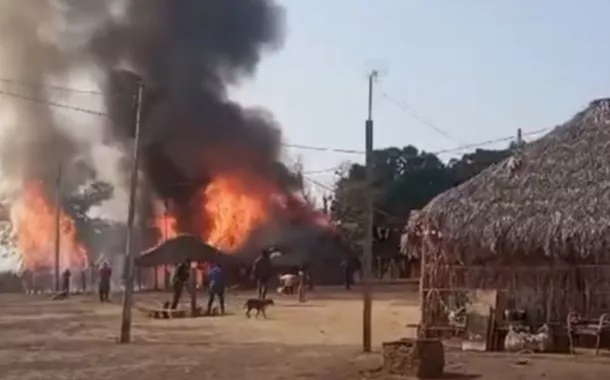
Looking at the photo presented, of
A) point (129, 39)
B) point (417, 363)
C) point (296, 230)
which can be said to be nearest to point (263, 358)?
point (417, 363)

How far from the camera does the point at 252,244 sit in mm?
62625

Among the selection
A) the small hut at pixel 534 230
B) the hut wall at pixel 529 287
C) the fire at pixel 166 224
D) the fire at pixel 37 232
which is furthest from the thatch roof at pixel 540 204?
the fire at pixel 37 232

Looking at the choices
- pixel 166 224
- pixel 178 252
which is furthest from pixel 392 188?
pixel 178 252

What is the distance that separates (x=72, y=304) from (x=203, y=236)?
17.2 metres

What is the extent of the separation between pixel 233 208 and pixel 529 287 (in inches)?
1563

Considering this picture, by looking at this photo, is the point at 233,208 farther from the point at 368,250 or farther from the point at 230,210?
the point at 368,250

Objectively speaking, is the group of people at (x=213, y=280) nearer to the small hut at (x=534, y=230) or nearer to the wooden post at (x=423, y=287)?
the wooden post at (x=423, y=287)

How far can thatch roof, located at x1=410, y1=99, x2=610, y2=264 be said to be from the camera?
1997 centimetres

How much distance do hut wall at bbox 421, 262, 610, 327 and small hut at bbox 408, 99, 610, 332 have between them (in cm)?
2

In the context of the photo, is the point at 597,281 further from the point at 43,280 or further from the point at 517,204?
the point at 43,280

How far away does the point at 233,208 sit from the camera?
6025 centimetres

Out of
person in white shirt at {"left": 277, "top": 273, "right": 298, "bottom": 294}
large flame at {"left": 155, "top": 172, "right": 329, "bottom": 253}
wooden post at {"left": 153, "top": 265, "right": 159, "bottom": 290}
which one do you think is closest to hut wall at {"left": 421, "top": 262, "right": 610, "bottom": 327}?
person in white shirt at {"left": 277, "top": 273, "right": 298, "bottom": 294}

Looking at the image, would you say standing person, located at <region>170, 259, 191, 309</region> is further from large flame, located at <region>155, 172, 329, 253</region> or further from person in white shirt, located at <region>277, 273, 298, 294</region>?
large flame, located at <region>155, 172, 329, 253</region>

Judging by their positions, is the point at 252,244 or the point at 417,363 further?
the point at 252,244
